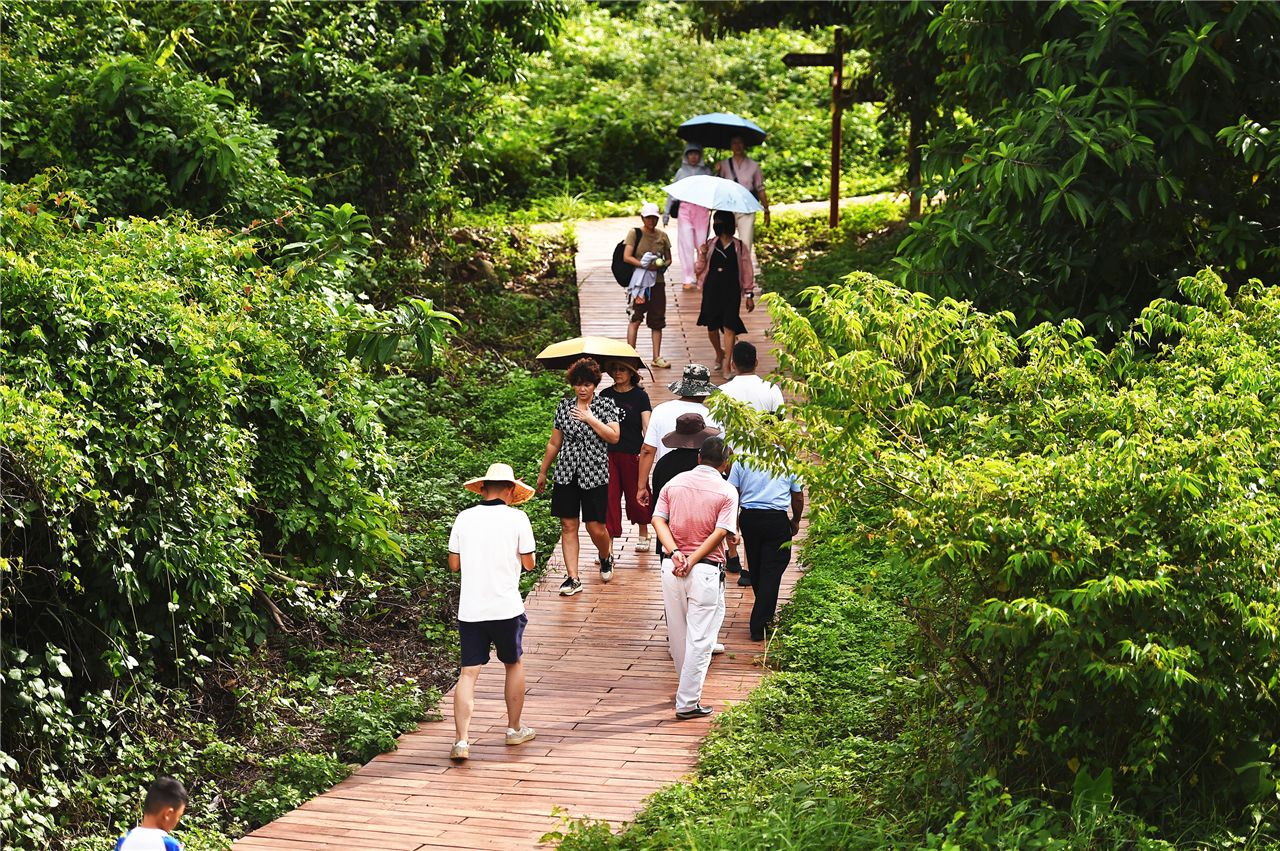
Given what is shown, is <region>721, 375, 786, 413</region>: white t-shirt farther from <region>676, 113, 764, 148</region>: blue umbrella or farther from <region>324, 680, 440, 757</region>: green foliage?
<region>676, 113, 764, 148</region>: blue umbrella

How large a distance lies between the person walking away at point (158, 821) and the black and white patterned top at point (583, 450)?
5049mm

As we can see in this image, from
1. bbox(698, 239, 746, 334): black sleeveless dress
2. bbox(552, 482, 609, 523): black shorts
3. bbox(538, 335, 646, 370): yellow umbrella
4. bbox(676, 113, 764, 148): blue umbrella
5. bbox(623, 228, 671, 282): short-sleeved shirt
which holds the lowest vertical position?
bbox(552, 482, 609, 523): black shorts

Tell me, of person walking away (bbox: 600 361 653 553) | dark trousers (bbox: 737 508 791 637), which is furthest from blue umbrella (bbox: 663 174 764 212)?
dark trousers (bbox: 737 508 791 637)

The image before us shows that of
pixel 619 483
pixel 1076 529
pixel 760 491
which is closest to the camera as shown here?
pixel 1076 529

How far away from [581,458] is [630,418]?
0.51 meters

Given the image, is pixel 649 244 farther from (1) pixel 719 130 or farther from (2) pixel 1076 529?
(2) pixel 1076 529

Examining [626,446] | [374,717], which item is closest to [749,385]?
[626,446]

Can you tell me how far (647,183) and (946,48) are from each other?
12.8 meters

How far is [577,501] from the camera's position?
10.4 meters

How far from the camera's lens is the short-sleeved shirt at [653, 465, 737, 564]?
8469 mm

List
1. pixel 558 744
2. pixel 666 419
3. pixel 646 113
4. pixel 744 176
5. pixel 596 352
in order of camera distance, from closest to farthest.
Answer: pixel 558 744, pixel 666 419, pixel 596 352, pixel 744 176, pixel 646 113

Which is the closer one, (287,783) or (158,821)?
(158,821)

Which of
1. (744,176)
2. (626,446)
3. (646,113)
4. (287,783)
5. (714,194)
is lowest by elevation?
(287,783)

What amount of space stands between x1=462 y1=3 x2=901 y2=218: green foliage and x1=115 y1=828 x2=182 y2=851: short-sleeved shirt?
17.6 m
